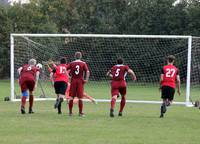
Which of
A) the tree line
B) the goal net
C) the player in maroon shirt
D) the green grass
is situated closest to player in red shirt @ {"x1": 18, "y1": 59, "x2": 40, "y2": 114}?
the green grass

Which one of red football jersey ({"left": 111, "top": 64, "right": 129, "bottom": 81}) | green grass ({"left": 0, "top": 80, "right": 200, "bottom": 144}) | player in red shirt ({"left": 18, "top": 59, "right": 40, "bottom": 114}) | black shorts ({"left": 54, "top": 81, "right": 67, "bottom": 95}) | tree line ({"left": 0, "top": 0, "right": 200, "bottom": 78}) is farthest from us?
tree line ({"left": 0, "top": 0, "right": 200, "bottom": 78})

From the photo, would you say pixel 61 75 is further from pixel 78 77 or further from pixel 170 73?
pixel 170 73

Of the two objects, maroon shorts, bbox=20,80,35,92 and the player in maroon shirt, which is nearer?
the player in maroon shirt

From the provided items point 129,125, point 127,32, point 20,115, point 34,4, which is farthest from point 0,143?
point 34,4

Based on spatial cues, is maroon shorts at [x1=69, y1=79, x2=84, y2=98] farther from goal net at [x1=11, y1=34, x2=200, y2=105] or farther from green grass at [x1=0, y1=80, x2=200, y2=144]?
goal net at [x1=11, y1=34, x2=200, y2=105]

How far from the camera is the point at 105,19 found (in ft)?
167

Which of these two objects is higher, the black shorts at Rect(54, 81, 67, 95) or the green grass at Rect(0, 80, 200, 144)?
the black shorts at Rect(54, 81, 67, 95)

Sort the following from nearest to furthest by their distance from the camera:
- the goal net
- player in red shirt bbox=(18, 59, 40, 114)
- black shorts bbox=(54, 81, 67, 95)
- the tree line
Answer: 1. player in red shirt bbox=(18, 59, 40, 114)
2. black shorts bbox=(54, 81, 67, 95)
3. the goal net
4. the tree line

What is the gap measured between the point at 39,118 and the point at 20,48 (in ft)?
45.5

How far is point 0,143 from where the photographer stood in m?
11.6

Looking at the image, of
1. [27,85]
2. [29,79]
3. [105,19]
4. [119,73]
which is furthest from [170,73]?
[105,19]

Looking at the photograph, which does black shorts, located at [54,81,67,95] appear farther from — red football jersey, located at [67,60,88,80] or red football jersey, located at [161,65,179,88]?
red football jersey, located at [161,65,179,88]

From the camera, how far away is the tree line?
155ft

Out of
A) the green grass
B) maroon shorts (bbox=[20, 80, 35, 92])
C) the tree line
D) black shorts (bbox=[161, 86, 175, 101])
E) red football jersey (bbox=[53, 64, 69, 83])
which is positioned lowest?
the green grass
